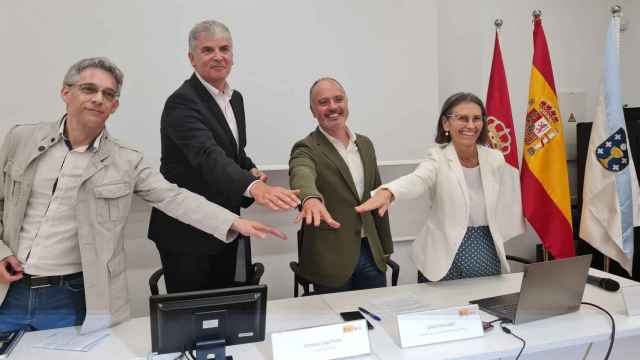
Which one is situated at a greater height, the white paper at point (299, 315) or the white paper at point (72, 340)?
the white paper at point (72, 340)

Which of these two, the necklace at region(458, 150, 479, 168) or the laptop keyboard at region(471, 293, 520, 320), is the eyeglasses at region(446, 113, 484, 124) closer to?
the necklace at region(458, 150, 479, 168)

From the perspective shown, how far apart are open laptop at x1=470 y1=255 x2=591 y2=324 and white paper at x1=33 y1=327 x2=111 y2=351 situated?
1.47 metres

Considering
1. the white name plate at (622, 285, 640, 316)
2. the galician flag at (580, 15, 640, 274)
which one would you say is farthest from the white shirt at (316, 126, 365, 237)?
the galician flag at (580, 15, 640, 274)

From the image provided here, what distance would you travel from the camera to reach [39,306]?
5.19 ft

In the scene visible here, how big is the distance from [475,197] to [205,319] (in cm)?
132

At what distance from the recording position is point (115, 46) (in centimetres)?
270

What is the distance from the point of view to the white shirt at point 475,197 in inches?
80.7

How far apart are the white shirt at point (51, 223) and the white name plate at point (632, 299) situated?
6.80 feet

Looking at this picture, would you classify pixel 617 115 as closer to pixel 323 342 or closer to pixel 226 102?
pixel 226 102

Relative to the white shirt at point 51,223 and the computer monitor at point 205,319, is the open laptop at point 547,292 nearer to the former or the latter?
the computer monitor at point 205,319

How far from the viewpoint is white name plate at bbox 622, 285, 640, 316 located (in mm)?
1712

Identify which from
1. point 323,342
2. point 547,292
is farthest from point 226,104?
point 547,292

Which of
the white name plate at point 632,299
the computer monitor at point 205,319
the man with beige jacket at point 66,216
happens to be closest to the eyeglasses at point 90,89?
the man with beige jacket at point 66,216

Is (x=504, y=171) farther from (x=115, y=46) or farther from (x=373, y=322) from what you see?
(x=115, y=46)
